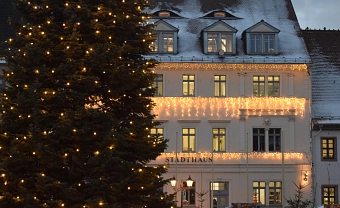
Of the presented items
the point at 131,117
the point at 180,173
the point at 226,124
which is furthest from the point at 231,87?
the point at 131,117

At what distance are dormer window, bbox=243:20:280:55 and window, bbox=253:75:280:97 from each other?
1583 mm

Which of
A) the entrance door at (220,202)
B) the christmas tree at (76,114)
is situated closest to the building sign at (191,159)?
the entrance door at (220,202)

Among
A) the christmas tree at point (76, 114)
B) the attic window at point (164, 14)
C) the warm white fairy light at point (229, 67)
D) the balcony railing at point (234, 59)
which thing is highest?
the attic window at point (164, 14)

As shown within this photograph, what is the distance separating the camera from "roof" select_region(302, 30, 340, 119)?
4497 centimetres

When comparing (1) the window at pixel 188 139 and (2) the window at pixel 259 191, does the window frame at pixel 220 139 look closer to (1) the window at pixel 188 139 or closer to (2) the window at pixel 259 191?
(1) the window at pixel 188 139

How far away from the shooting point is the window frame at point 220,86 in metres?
43.1

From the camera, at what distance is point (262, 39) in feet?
143

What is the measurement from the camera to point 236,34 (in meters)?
44.1

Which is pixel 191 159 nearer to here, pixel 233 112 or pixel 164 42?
pixel 233 112

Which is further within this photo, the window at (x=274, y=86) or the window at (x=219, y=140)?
the window at (x=274, y=86)

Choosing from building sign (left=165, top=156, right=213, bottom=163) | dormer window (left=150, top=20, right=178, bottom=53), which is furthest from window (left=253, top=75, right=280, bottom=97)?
dormer window (left=150, top=20, right=178, bottom=53)

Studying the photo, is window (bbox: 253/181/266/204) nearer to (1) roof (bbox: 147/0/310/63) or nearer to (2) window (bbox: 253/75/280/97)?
(2) window (bbox: 253/75/280/97)

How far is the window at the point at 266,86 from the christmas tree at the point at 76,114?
77.2 feet

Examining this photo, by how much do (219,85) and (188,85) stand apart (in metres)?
1.89
